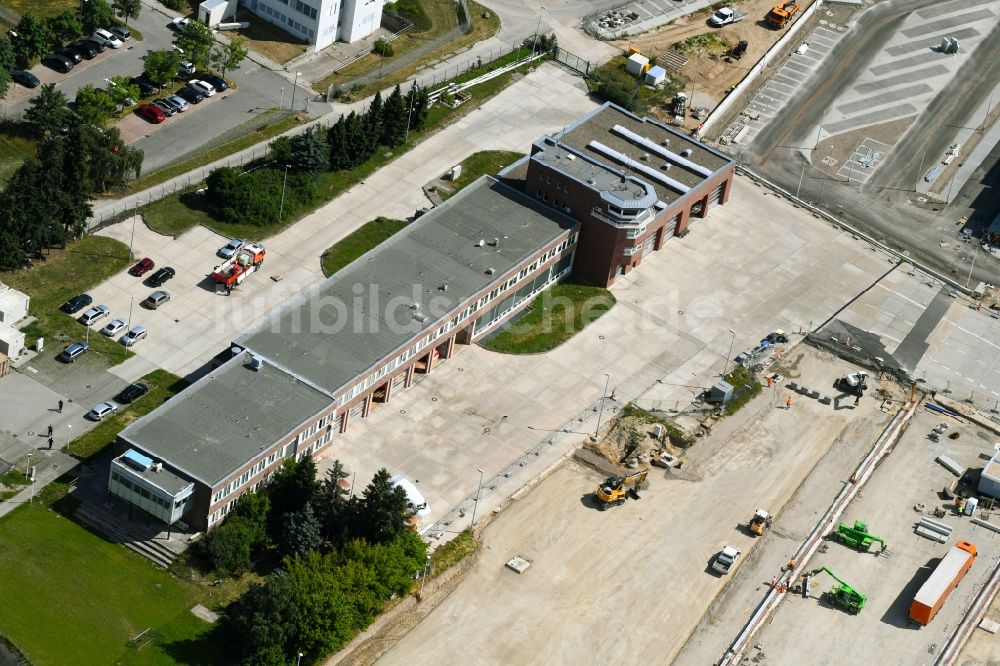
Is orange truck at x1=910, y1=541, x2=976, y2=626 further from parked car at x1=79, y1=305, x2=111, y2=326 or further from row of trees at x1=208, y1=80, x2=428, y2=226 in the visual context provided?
parked car at x1=79, y1=305, x2=111, y2=326

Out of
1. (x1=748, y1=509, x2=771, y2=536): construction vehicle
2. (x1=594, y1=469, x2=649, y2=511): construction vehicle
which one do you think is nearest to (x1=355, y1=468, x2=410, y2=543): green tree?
(x1=594, y1=469, x2=649, y2=511): construction vehicle

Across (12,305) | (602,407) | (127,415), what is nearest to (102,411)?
(127,415)

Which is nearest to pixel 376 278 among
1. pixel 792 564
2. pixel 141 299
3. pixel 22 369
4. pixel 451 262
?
pixel 451 262

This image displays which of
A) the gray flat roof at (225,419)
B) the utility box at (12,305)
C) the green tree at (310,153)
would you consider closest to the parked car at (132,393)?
the gray flat roof at (225,419)

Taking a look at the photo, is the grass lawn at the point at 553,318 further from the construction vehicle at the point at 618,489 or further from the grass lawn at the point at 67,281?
the grass lawn at the point at 67,281

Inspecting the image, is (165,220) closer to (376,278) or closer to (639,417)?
(376,278)

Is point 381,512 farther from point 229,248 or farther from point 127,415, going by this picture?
point 229,248

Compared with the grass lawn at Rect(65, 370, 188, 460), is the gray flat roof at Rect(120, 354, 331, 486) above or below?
above
